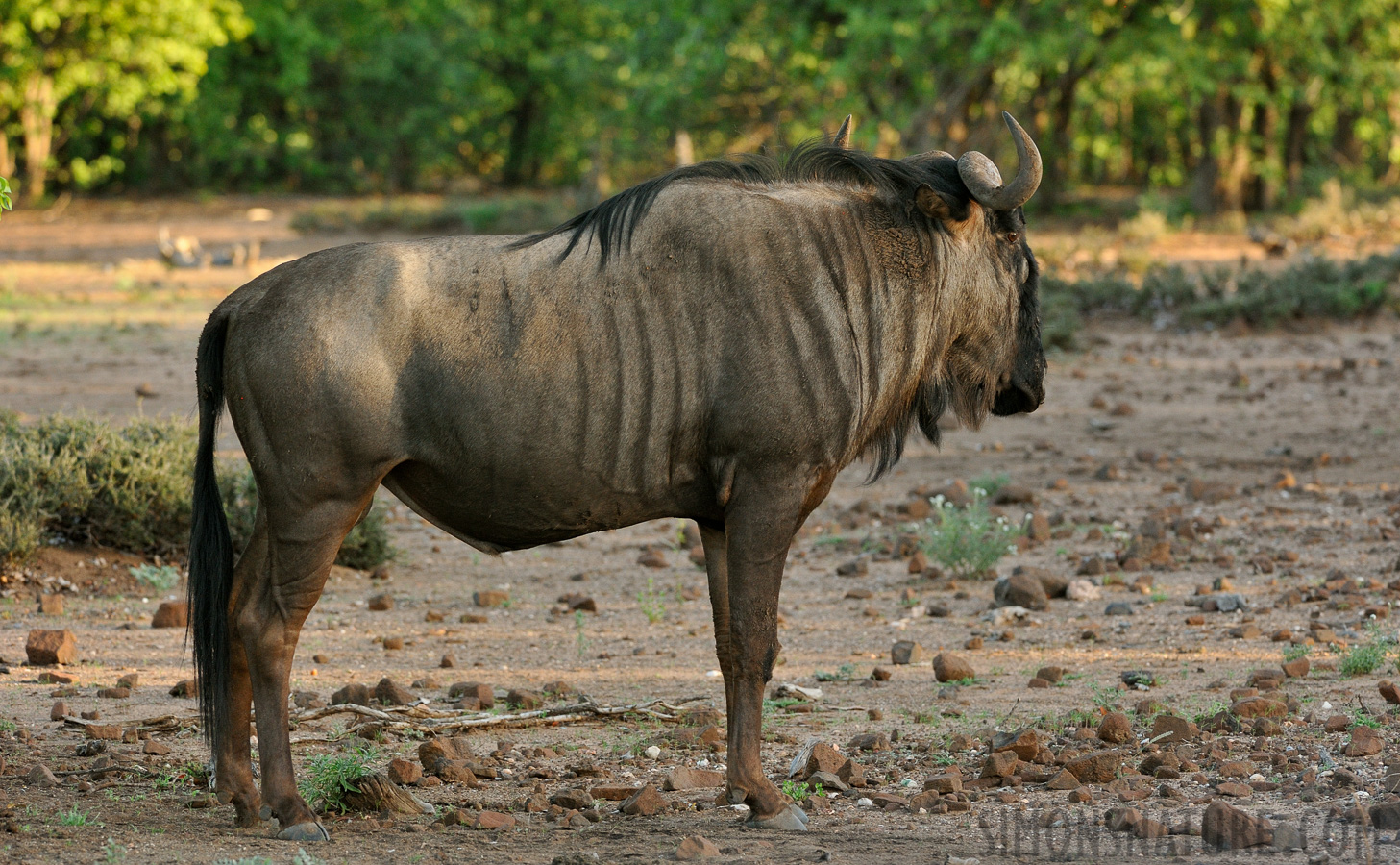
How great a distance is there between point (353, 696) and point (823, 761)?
2.01m

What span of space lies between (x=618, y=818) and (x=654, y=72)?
17158 millimetres

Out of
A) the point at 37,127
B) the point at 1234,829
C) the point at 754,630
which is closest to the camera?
the point at 1234,829

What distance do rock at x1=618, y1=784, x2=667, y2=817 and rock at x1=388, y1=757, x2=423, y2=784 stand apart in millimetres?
775

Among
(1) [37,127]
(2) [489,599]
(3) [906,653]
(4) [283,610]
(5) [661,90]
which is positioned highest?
(5) [661,90]

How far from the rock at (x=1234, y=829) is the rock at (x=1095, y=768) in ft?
2.14

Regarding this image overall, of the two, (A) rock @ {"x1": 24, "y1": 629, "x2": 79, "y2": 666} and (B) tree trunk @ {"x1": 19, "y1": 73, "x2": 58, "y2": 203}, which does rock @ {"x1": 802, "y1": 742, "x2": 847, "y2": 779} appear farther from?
(B) tree trunk @ {"x1": 19, "y1": 73, "x2": 58, "y2": 203}

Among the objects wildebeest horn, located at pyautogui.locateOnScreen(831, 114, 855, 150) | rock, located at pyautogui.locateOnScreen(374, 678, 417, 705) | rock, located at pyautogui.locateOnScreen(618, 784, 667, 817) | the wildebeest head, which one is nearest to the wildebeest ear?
the wildebeest head

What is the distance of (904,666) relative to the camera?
6.59 metres

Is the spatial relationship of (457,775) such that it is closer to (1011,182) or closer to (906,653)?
(906,653)

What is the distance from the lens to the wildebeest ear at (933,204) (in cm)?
476

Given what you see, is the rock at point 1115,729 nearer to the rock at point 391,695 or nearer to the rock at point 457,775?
the rock at point 457,775

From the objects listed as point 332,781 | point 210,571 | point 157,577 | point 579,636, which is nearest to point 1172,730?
point 579,636

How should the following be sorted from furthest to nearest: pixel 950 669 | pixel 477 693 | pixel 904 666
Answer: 1. pixel 904 666
2. pixel 950 669
3. pixel 477 693

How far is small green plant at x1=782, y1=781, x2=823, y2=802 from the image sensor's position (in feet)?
15.5
